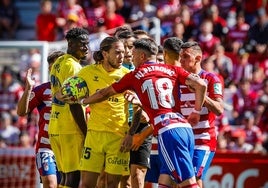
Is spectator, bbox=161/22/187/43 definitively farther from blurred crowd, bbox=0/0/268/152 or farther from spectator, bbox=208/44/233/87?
spectator, bbox=208/44/233/87

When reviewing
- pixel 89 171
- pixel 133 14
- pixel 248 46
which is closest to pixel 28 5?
pixel 133 14

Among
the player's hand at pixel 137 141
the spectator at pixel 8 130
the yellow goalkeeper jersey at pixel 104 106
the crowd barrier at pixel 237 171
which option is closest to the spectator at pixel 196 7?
the spectator at pixel 8 130

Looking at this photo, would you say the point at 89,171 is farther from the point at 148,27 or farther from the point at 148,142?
the point at 148,27

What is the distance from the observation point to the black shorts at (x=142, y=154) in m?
14.3

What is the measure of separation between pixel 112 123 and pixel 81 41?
122cm

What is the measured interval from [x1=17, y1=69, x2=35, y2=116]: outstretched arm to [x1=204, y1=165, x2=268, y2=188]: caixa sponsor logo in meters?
4.73

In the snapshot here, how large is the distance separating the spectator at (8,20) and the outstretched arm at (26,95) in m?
11.1

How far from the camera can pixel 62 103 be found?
1411 cm

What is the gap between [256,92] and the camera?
70.2 ft

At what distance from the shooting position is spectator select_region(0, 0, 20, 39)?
2594cm

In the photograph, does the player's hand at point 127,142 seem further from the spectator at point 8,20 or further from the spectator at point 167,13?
the spectator at point 8,20

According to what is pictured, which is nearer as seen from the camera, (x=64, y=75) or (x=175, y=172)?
(x=175, y=172)

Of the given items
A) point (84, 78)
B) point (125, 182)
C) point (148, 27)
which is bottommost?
point (125, 182)

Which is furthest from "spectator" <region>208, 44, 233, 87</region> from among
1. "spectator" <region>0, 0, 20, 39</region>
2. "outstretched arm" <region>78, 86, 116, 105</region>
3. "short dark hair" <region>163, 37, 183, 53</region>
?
"outstretched arm" <region>78, 86, 116, 105</region>
